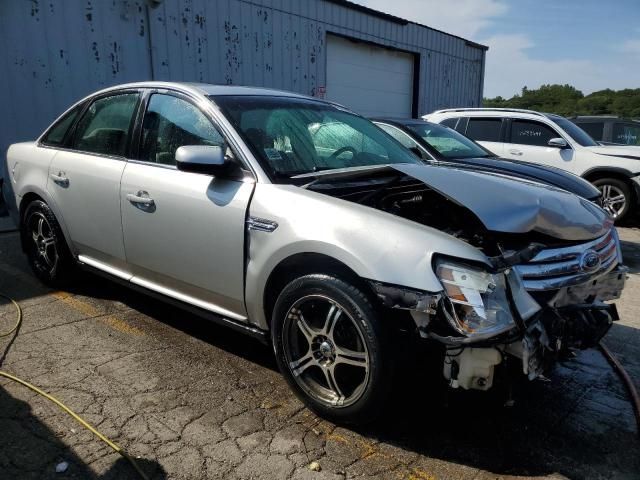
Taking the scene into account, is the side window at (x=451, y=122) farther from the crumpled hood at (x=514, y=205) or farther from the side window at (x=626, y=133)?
the crumpled hood at (x=514, y=205)

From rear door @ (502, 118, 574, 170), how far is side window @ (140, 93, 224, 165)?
6.74 meters

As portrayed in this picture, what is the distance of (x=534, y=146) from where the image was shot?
8781 millimetres

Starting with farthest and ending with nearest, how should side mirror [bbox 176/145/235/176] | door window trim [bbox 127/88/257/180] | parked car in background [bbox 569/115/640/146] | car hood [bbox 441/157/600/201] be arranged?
1. parked car in background [bbox 569/115/640/146]
2. car hood [bbox 441/157/600/201]
3. door window trim [bbox 127/88/257/180]
4. side mirror [bbox 176/145/235/176]

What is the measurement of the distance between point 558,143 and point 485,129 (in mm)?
1196

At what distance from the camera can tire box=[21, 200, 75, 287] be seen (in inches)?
168

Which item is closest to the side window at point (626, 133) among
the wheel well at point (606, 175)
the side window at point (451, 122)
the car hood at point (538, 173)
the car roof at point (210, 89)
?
the wheel well at point (606, 175)

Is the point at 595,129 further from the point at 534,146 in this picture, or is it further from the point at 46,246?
the point at 46,246

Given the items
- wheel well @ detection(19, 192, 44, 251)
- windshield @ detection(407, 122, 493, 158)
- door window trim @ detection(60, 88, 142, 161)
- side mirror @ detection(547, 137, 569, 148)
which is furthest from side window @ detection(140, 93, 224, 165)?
side mirror @ detection(547, 137, 569, 148)

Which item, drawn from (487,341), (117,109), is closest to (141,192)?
(117,109)

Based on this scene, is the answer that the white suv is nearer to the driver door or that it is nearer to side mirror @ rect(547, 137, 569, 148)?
side mirror @ rect(547, 137, 569, 148)

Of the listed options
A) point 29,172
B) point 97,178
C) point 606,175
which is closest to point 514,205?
point 97,178

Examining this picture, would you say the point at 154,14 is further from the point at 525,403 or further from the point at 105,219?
the point at 525,403

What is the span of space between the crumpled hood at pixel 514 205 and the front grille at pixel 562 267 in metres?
0.07

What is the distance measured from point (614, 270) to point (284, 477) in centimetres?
204
